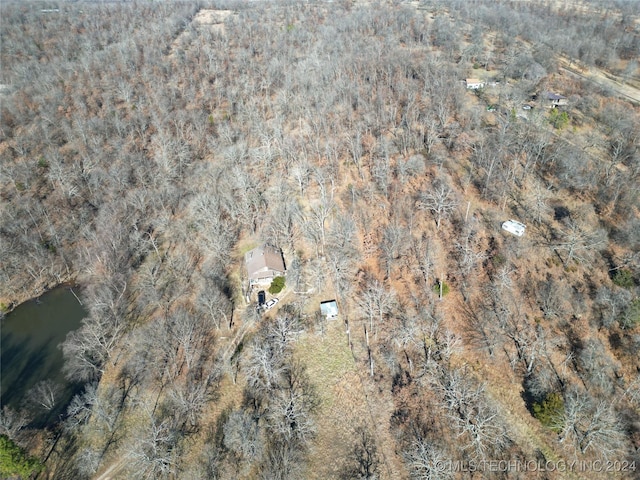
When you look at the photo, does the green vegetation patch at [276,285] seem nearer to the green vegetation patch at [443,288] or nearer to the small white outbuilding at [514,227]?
the green vegetation patch at [443,288]

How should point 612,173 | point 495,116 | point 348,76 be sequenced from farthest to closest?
Result: point 348,76 → point 495,116 → point 612,173

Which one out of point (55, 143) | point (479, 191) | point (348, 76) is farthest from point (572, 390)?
point (55, 143)

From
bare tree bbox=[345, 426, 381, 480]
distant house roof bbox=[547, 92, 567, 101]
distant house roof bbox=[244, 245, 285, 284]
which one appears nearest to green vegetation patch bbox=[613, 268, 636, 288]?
bare tree bbox=[345, 426, 381, 480]

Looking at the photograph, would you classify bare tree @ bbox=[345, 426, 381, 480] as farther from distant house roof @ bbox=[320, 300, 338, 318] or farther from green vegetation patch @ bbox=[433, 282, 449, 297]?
green vegetation patch @ bbox=[433, 282, 449, 297]

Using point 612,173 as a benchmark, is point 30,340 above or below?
below

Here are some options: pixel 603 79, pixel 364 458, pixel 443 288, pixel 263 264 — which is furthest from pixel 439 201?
pixel 603 79

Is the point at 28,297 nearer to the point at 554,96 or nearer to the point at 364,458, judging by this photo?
the point at 364,458

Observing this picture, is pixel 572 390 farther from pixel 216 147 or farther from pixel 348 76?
pixel 348 76
